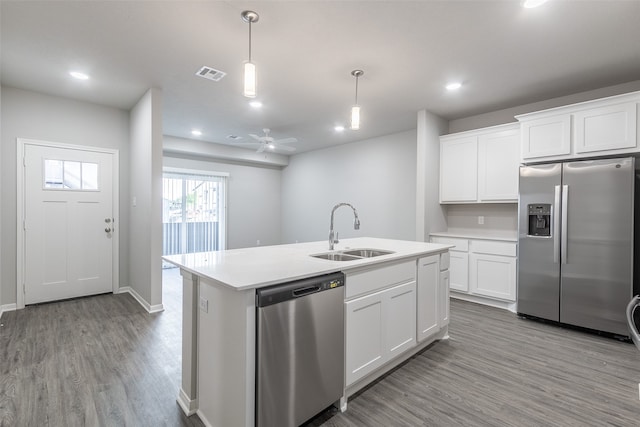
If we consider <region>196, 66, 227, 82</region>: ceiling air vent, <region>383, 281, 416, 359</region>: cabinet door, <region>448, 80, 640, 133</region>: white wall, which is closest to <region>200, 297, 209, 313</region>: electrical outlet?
<region>383, 281, 416, 359</region>: cabinet door

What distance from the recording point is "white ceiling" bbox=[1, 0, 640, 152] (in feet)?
7.12

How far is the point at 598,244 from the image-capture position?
3008 mm

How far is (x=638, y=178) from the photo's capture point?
10.1 ft

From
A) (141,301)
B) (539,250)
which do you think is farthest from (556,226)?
(141,301)

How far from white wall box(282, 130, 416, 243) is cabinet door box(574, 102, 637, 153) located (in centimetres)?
242

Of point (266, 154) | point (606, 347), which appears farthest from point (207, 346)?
point (266, 154)

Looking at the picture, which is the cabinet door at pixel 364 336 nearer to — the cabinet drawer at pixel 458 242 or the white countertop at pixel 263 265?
the white countertop at pixel 263 265

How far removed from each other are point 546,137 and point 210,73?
384 centimetres

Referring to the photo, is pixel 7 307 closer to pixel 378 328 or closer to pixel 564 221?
pixel 378 328

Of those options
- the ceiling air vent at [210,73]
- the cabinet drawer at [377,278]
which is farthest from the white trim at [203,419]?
the ceiling air vent at [210,73]

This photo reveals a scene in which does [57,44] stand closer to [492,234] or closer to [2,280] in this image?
[2,280]

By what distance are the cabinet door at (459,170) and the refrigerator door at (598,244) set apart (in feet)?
3.76

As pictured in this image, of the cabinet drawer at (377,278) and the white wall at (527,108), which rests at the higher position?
the white wall at (527,108)

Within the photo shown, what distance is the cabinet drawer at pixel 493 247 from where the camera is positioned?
12.2 feet
